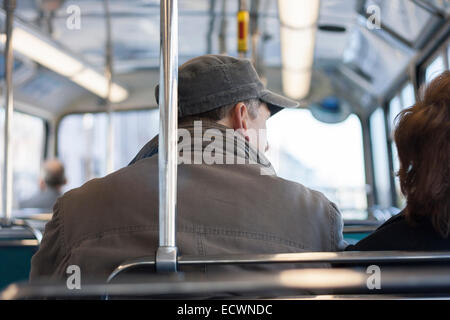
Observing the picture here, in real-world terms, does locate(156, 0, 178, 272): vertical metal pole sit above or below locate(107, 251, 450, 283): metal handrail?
above

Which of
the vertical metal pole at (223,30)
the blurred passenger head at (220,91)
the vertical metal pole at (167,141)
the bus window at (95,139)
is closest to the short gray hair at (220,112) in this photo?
the blurred passenger head at (220,91)

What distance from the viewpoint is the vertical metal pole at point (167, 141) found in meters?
0.91

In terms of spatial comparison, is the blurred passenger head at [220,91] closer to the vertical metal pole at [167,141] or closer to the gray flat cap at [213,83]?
the gray flat cap at [213,83]

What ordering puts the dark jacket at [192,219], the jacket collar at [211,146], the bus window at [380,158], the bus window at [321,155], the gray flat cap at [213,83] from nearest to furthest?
the dark jacket at [192,219] → the jacket collar at [211,146] → the gray flat cap at [213,83] → the bus window at [380,158] → the bus window at [321,155]

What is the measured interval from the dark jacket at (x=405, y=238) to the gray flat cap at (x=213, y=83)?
48 cm

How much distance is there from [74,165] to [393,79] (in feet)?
12.7

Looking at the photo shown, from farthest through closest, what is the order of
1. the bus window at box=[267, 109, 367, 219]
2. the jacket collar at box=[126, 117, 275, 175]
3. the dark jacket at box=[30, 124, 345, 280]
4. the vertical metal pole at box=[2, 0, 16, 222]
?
the bus window at box=[267, 109, 367, 219], the vertical metal pole at box=[2, 0, 16, 222], the jacket collar at box=[126, 117, 275, 175], the dark jacket at box=[30, 124, 345, 280]

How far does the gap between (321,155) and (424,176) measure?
16.9 ft

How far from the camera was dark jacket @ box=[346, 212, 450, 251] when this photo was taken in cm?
105

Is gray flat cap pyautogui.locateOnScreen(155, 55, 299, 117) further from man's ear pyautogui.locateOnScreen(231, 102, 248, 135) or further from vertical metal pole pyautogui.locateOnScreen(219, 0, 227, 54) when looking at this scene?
vertical metal pole pyautogui.locateOnScreen(219, 0, 227, 54)

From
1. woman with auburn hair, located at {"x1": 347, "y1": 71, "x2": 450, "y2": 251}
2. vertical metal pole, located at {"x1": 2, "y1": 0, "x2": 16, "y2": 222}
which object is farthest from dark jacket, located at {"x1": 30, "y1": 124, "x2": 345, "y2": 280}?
vertical metal pole, located at {"x1": 2, "y1": 0, "x2": 16, "y2": 222}

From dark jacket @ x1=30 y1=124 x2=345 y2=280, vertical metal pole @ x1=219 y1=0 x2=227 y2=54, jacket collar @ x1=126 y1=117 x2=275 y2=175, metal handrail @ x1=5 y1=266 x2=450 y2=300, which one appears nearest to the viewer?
metal handrail @ x1=5 y1=266 x2=450 y2=300

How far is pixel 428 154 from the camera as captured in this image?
106cm

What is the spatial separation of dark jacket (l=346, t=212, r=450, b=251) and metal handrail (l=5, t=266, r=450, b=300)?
0.49 feet
